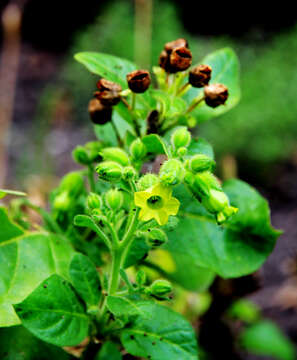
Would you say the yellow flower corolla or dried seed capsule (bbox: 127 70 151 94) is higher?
dried seed capsule (bbox: 127 70 151 94)

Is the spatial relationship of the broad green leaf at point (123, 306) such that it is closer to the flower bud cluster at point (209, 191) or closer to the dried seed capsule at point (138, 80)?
the flower bud cluster at point (209, 191)

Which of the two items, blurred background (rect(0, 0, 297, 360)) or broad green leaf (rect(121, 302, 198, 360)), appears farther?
blurred background (rect(0, 0, 297, 360))

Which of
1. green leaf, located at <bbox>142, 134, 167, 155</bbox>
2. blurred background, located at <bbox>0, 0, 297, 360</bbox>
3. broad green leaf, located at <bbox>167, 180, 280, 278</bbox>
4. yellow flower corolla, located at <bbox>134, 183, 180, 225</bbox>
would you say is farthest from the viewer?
blurred background, located at <bbox>0, 0, 297, 360</bbox>

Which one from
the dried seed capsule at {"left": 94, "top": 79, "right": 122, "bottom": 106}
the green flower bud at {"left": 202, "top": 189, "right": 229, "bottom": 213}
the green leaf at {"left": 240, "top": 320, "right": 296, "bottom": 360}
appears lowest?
the green leaf at {"left": 240, "top": 320, "right": 296, "bottom": 360}

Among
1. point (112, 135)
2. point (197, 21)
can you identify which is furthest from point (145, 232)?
point (197, 21)

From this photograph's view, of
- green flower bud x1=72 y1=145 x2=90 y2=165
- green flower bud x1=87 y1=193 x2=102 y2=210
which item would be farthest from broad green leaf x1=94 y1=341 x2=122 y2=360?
green flower bud x1=72 y1=145 x2=90 y2=165

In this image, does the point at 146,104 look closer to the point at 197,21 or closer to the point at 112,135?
the point at 112,135

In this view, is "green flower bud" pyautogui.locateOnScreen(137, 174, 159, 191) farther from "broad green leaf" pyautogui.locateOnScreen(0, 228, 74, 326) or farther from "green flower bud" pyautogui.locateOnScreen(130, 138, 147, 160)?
"broad green leaf" pyautogui.locateOnScreen(0, 228, 74, 326)
